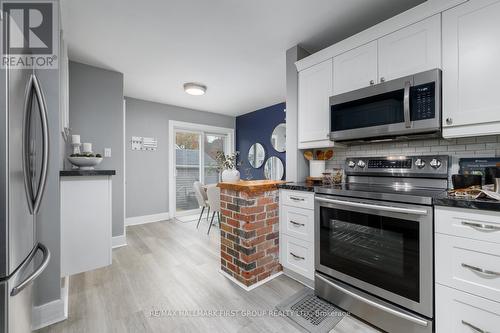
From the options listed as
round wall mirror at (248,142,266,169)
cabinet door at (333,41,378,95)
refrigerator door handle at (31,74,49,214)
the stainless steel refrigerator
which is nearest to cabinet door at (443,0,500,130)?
cabinet door at (333,41,378,95)

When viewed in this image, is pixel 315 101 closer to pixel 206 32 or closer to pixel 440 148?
pixel 440 148

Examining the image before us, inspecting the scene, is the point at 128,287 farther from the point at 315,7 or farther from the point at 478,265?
the point at 315,7

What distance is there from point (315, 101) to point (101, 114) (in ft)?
9.03

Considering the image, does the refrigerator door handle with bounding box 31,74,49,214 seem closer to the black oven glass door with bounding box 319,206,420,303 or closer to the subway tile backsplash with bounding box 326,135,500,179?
the black oven glass door with bounding box 319,206,420,303

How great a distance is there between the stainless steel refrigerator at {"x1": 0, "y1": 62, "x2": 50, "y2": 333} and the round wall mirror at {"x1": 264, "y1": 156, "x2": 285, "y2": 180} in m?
3.88

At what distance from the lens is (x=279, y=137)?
463 centimetres

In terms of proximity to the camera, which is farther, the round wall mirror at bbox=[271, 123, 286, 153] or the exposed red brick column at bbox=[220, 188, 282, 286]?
the round wall mirror at bbox=[271, 123, 286, 153]

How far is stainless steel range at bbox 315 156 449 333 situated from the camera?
129 cm

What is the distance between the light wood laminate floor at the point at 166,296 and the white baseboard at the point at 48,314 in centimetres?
5

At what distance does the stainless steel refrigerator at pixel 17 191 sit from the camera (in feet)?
2.69

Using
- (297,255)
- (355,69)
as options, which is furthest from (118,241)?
(355,69)

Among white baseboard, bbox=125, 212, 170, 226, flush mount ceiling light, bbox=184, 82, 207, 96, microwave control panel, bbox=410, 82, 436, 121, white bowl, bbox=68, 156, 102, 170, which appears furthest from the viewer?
white baseboard, bbox=125, 212, 170, 226

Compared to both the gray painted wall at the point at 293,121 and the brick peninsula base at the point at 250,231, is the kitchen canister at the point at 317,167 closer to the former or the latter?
the gray painted wall at the point at 293,121

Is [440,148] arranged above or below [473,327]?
above
